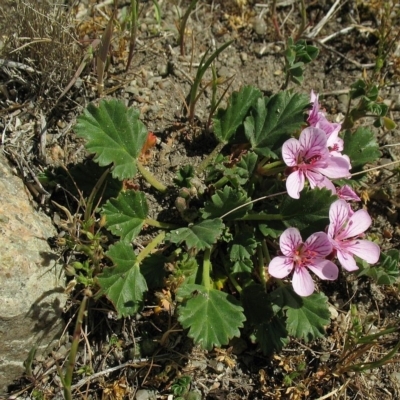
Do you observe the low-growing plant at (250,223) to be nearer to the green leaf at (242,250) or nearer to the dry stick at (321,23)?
the green leaf at (242,250)

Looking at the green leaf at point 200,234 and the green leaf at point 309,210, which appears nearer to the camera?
the green leaf at point 200,234

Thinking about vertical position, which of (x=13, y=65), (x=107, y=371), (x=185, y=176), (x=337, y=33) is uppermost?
(x=13, y=65)

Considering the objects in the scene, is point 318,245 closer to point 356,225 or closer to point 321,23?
→ point 356,225

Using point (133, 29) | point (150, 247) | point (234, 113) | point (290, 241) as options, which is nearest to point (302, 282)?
point (290, 241)

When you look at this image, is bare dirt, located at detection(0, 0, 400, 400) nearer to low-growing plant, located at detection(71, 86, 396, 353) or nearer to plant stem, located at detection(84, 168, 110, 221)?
low-growing plant, located at detection(71, 86, 396, 353)

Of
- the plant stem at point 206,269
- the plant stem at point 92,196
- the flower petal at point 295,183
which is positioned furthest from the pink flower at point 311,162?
the plant stem at point 92,196
